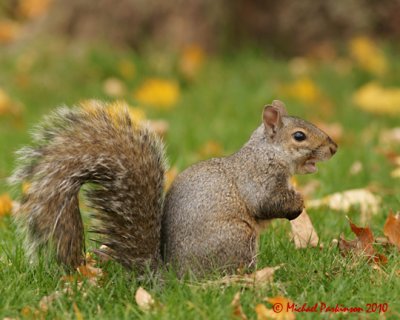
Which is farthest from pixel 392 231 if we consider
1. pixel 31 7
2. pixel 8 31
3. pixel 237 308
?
pixel 31 7

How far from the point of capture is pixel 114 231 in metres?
2.68

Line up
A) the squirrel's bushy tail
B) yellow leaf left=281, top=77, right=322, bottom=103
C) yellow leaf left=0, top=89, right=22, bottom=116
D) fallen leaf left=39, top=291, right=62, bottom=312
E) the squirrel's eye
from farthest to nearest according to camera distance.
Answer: yellow leaf left=281, top=77, right=322, bottom=103
yellow leaf left=0, top=89, right=22, bottom=116
the squirrel's eye
the squirrel's bushy tail
fallen leaf left=39, top=291, right=62, bottom=312

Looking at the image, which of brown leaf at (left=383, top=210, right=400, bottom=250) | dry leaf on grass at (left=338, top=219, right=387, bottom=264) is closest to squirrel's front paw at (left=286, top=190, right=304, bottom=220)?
dry leaf on grass at (left=338, top=219, right=387, bottom=264)

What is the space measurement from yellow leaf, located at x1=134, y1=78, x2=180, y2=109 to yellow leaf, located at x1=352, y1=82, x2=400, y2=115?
142 centimetres

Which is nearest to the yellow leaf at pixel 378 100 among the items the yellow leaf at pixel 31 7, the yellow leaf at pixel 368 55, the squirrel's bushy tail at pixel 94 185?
the yellow leaf at pixel 368 55

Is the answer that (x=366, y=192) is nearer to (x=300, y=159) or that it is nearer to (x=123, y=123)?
(x=300, y=159)

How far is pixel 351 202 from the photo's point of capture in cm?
381

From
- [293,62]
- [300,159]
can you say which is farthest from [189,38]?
[300,159]

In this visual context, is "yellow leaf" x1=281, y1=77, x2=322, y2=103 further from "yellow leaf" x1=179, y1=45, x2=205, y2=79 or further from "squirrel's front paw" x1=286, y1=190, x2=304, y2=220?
"squirrel's front paw" x1=286, y1=190, x2=304, y2=220

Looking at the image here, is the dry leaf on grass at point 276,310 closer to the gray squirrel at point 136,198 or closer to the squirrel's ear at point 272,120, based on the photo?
the gray squirrel at point 136,198

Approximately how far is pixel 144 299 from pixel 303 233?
2.69ft

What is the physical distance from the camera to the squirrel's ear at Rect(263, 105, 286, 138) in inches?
116

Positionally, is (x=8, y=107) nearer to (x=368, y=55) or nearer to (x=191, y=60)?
(x=191, y=60)

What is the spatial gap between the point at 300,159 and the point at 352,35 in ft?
16.6
